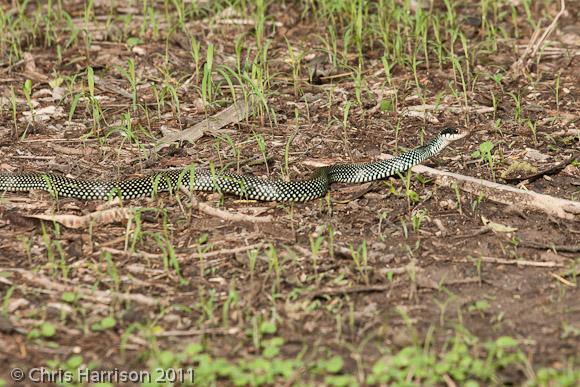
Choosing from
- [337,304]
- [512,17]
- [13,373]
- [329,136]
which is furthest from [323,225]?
[512,17]

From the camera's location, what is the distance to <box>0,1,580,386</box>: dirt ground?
6.88 metres

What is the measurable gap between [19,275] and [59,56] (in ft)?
18.4

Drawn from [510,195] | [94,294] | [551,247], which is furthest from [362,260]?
[94,294]

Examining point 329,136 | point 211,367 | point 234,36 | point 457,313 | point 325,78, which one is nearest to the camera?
point 211,367

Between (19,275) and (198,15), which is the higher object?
(198,15)

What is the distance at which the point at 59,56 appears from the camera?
12.8 m

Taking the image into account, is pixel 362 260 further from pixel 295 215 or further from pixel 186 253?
pixel 186 253

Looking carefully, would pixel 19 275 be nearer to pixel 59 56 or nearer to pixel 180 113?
pixel 180 113

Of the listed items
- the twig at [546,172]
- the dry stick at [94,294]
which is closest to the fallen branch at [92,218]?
the dry stick at [94,294]

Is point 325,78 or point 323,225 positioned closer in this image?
point 323,225

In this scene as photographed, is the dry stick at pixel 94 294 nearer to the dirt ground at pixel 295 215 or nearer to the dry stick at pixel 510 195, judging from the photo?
the dirt ground at pixel 295 215

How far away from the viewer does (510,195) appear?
9234mm
